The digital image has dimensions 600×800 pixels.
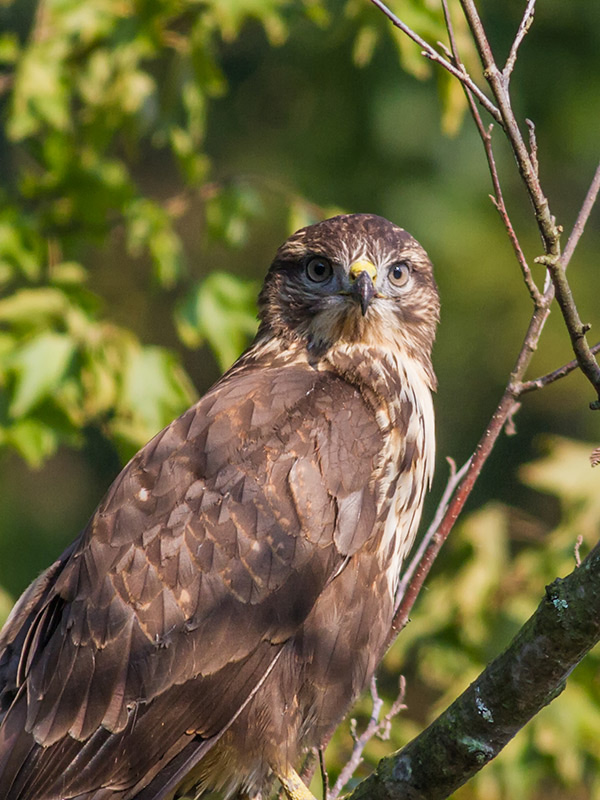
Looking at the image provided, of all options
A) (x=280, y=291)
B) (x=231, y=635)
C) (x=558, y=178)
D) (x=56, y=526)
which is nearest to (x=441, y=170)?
(x=558, y=178)

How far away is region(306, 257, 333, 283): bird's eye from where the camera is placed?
13.4 ft

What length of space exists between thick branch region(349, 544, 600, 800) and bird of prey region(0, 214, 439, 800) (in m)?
0.54

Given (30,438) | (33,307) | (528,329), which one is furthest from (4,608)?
(528,329)

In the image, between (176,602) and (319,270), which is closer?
(176,602)

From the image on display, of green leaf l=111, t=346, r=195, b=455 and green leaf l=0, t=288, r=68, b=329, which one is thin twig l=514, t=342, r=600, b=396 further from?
green leaf l=0, t=288, r=68, b=329

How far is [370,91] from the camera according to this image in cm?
853

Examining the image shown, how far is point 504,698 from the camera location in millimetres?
2752

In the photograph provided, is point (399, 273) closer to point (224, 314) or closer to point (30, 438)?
point (224, 314)

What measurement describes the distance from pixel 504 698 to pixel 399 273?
181cm

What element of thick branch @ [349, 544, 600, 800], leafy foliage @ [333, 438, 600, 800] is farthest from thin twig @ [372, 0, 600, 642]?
leafy foliage @ [333, 438, 600, 800]

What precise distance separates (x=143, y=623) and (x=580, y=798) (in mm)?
4706

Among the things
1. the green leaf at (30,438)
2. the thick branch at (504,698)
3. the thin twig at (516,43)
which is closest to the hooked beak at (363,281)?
the thin twig at (516,43)

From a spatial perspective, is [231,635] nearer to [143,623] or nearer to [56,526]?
[143,623]

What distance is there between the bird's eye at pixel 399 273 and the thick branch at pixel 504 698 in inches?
67.6
